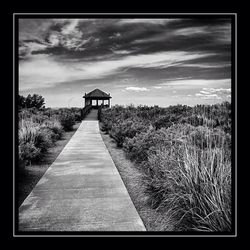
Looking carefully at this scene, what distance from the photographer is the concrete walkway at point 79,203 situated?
3256 millimetres

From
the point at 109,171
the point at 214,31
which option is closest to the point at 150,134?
the point at 109,171

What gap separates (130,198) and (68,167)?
259 cm

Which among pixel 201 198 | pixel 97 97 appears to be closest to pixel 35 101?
pixel 97 97

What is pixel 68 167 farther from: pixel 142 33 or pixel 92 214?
pixel 142 33

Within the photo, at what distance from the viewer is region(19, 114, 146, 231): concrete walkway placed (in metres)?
3.26

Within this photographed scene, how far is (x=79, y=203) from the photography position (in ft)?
13.0
